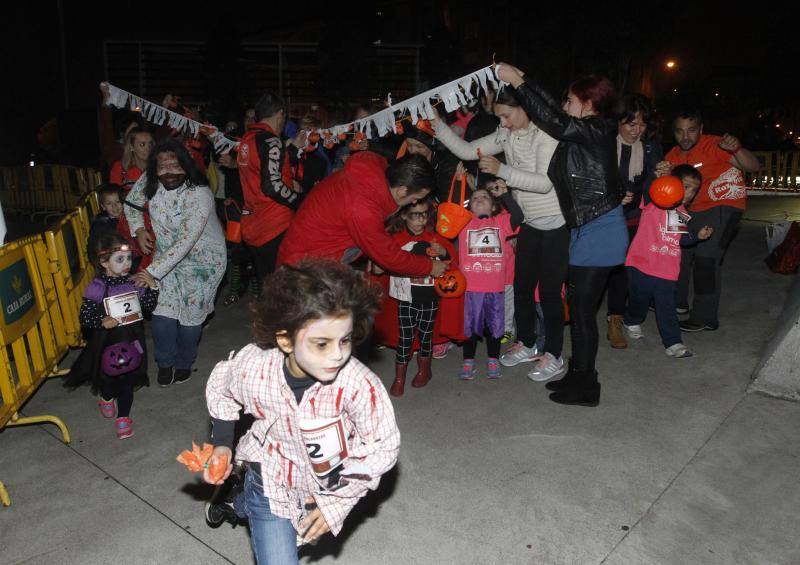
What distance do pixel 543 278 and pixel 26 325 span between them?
11.7 ft

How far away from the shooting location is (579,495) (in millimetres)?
3559

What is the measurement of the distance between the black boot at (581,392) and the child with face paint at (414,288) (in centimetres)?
104

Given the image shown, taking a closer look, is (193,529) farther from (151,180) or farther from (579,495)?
(151,180)

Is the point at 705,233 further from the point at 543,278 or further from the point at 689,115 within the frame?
the point at 543,278

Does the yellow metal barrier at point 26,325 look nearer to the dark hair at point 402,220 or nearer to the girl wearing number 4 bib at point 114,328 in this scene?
the girl wearing number 4 bib at point 114,328

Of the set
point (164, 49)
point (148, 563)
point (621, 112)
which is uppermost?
point (164, 49)

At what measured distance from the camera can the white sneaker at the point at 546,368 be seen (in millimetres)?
5070

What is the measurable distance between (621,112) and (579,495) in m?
3.00

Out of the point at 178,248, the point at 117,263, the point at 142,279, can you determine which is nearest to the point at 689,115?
the point at 178,248

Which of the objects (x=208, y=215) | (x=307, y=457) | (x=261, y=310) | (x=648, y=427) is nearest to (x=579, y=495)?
(x=648, y=427)

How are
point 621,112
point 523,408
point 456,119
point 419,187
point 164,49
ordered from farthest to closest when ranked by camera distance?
point 164,49, point 456,119, point 621,112, point 523,408, point 419,187

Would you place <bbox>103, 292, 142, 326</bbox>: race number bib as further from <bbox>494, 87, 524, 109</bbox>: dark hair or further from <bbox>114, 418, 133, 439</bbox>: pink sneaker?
<bbox>494, 87, 524, 109</bbox>: dark hair

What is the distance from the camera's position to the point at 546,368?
5102mm

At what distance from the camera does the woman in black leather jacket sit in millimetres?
4086
